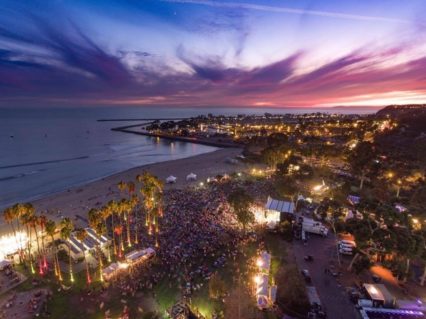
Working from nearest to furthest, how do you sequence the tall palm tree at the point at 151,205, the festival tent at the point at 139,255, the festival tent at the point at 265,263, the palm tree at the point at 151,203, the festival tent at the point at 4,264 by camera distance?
the festival tent at the point at 265,263 < the festival tent at the point at 4,264 < the festival tent at the point at 139,255 < the tall palm tree at the point at 151,205 < the palm tree at the point at 151,203

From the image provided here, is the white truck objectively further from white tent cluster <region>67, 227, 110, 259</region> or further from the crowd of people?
white tent cluster <region>67, 227, 110, 259</region>

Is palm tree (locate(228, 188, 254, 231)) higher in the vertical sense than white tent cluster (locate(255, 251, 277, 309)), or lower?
higher

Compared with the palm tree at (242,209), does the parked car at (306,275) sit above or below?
below

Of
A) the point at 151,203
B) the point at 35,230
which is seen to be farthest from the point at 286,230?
the point at 35,230

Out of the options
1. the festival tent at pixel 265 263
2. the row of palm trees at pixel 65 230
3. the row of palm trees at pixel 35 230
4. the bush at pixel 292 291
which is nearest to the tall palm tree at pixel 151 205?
the row of palm trees at pixel 65 230

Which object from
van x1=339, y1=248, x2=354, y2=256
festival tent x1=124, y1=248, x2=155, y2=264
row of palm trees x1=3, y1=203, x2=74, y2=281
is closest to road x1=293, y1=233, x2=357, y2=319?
van x1=339, y1=248, x2=354, y2=256

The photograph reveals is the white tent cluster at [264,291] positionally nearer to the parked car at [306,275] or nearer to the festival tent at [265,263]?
the festival tent at [265,263]

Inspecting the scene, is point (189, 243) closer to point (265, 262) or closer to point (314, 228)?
point (265, 262)
